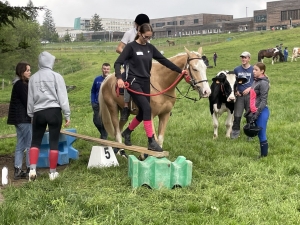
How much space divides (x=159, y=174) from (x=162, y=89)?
1.93m

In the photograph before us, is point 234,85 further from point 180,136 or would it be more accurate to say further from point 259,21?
point 259,21

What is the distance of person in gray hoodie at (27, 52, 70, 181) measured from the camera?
6191mm

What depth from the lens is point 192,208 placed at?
489 centimetres

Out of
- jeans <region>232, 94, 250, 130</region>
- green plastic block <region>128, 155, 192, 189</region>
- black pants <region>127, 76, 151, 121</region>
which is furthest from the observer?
jeans <region>232, 94, 250, 130</region>

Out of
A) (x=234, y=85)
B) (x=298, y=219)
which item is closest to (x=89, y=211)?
(x=298, y=219)

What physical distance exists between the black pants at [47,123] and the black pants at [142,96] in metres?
1.29

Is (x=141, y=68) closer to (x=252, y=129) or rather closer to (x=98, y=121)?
(x=252, y=129)

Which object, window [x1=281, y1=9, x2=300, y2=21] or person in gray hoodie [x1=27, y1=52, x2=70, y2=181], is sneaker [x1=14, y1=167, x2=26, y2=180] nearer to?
person in gray hoodie [x1=27, y1=52, x2=70, y2=181]

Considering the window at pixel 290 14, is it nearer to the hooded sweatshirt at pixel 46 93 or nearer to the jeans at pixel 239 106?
the jeans at pixel 239 106

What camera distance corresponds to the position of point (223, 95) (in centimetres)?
1007

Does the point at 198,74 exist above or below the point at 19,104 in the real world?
above

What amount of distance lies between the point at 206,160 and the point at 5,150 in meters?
5.25

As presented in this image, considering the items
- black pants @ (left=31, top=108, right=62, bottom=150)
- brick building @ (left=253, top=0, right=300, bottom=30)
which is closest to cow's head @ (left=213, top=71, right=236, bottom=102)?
black pants @ (left=31, top=108, right=62, bottom=150)

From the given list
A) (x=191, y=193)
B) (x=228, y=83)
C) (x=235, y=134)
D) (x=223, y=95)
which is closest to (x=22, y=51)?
(x=223, y=95)
